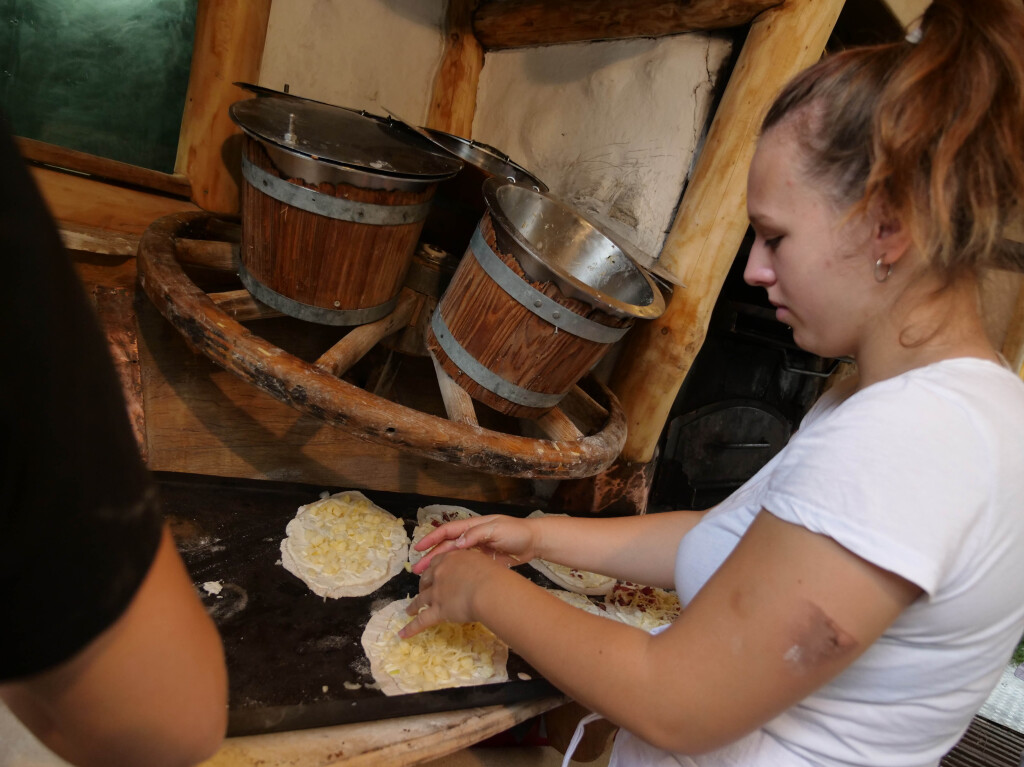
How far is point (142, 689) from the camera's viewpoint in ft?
1.61

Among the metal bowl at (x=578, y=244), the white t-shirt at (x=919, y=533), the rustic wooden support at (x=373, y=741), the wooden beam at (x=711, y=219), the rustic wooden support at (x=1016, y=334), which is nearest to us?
the white t-shirt at (x=919, y=533)

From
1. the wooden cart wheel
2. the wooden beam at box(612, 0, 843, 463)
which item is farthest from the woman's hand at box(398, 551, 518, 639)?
the wooden beam at box(612, 0, 843, 463)

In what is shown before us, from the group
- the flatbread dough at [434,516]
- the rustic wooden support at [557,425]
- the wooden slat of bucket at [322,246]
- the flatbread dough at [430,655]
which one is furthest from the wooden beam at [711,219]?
the flatbread dough at [430,655]

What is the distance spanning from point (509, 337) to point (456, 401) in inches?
10.3

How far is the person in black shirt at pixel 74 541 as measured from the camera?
0.39 meters

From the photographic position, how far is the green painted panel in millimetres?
1933

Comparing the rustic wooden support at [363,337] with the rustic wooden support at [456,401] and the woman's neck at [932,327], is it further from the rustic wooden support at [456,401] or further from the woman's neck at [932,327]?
the woman's neck at [932,327]

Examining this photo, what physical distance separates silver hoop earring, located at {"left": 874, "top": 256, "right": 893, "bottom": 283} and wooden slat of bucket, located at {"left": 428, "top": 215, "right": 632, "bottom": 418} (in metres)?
0.87

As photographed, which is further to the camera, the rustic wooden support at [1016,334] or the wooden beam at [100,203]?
the rustic wooden support at [1016,334]

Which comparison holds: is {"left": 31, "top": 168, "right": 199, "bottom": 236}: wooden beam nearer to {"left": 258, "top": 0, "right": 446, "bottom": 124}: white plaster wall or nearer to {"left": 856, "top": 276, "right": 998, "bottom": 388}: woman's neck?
{"left": 258, "top": 0, "right": 446, "bottom": 124}: white plaster wall

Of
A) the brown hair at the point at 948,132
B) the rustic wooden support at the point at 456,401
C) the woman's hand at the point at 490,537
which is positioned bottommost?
the woman's hand at the point at 490,537

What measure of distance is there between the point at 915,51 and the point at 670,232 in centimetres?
180

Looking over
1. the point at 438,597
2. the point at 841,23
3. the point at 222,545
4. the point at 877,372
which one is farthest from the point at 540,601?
the point at 841,23

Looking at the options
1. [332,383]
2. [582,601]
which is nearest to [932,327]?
[332,383]
